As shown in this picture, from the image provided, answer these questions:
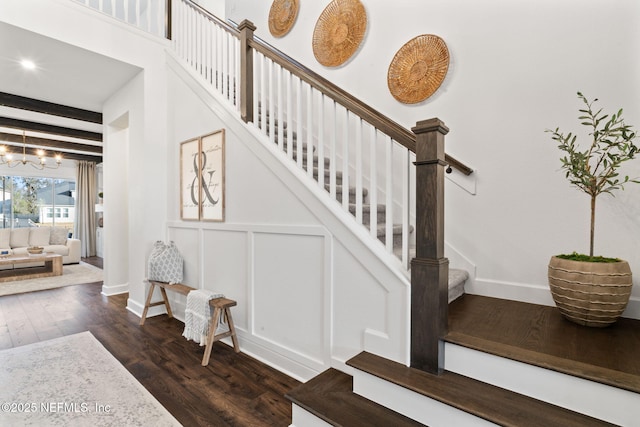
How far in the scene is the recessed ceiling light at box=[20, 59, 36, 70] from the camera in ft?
11.1

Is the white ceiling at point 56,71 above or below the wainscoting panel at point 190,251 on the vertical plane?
above

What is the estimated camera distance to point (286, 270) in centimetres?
241

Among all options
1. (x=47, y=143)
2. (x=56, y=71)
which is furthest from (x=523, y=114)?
(x=47, y=143)

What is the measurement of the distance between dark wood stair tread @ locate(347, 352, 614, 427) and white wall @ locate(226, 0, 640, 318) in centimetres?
111

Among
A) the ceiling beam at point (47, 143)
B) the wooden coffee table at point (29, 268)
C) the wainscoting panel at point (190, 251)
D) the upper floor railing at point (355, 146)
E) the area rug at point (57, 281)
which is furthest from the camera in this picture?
the ceiling beam at point (47, 143)

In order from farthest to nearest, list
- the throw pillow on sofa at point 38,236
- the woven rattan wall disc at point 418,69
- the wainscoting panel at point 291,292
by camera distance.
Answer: the throw pillow on sofa at point 38,236 < the woven rattan wall disc at point 418,69 < the wainscoting panel at point 291,292

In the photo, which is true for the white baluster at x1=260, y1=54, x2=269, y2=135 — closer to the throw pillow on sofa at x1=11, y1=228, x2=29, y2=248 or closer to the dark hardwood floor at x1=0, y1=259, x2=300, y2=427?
the dark hardwood floor at x1=0, y1=259, x2=300, y2=427

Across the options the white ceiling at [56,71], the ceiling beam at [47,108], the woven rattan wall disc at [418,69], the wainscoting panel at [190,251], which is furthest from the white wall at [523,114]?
the ceiling beam at [47,108]

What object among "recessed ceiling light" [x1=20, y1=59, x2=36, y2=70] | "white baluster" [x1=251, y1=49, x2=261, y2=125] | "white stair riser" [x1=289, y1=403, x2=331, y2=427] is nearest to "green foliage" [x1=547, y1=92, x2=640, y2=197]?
"white stair riser" [x1=289, y1=403, x2=331, y2=427]

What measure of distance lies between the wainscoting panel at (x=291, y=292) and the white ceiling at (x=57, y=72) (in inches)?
110

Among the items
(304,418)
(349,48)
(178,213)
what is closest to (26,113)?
(178,213)

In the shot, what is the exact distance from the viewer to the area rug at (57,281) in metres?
4.90

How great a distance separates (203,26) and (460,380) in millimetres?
3896

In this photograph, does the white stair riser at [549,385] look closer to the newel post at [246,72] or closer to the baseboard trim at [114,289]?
the newel post at [246,72]
